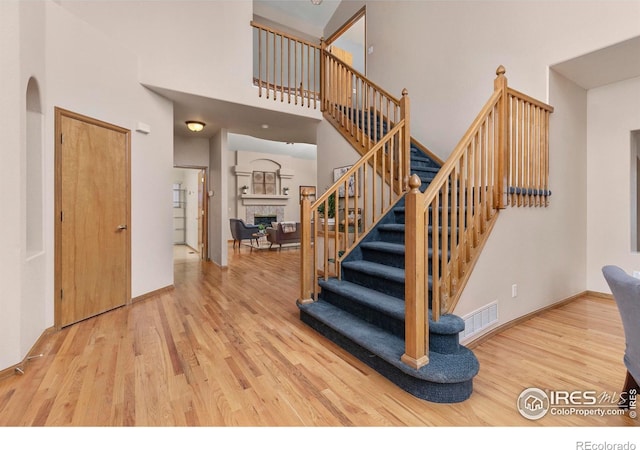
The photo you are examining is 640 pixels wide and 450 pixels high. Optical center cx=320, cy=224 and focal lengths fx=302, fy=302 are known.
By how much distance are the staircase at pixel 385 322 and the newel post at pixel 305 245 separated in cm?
12

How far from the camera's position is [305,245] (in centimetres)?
289

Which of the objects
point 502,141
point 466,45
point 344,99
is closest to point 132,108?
point 344,99

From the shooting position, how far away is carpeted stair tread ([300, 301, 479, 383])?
1690 mm

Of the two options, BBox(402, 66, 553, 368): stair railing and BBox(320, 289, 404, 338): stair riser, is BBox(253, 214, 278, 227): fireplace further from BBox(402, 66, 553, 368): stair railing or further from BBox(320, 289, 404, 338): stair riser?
BBox(402, 66, 553, 368): stair railing

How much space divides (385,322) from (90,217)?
305cm

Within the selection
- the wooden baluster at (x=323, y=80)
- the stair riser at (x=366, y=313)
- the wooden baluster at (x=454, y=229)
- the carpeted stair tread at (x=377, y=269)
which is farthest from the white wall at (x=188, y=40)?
the wooden baluster at (x=454, y=229)

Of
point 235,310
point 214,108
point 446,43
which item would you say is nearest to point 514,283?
point 235,310

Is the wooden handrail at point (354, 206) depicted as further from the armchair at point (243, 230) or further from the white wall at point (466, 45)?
the armchair at point (243, 230)

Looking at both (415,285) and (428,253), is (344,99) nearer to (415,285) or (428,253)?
(428,253)

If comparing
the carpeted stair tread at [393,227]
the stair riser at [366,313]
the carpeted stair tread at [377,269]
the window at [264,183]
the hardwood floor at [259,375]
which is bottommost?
the hardwood floor at [259,375]

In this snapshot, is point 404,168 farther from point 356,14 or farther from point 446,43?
point 356,14

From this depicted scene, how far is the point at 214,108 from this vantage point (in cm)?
452

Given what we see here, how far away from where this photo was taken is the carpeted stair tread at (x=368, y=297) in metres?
2.21
